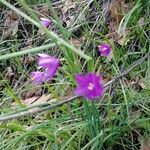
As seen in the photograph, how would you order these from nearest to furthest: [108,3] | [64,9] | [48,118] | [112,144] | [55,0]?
1. [112,144]
2. [48,118]
3. [108,3]
4. [64,9]
5. [55,0]

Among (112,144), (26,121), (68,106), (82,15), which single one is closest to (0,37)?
(82,15)

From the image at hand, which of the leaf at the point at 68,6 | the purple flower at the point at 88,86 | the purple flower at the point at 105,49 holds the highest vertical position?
the purple flower at the point at 88,86

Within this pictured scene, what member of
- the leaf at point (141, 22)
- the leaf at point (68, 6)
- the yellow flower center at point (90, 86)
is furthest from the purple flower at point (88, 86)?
the leaf at point (68, 6)

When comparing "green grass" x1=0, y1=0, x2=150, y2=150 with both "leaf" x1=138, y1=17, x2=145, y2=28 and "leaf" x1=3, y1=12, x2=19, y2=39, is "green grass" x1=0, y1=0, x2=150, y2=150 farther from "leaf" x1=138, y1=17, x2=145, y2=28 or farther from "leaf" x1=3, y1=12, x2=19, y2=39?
"leaf" x1=3, y1=12, x2=19, y2=39

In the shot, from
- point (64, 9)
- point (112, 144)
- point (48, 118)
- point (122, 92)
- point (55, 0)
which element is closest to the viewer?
point (112, 144)

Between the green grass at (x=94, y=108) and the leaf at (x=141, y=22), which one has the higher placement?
the leaf at (x=141, y=22)

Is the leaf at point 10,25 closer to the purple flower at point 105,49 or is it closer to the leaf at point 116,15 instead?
the leaf at point 116,15

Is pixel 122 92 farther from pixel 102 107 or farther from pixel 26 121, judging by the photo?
pixel 26 121
